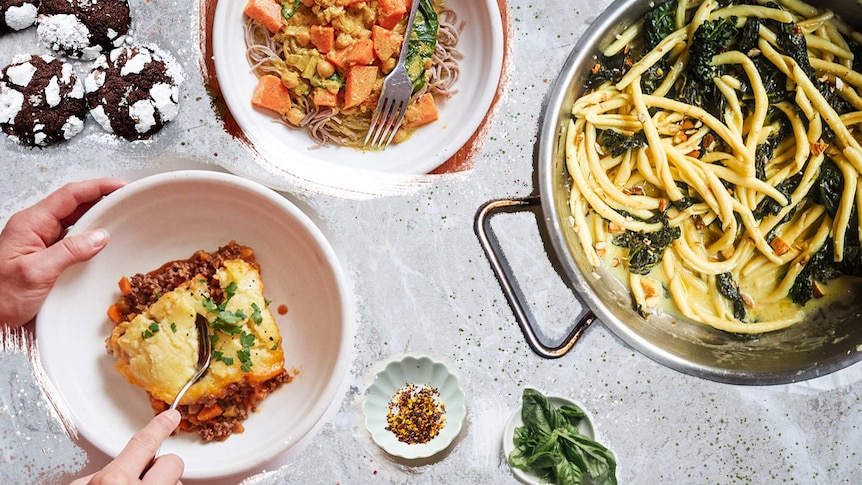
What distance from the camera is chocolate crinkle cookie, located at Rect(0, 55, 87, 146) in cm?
300

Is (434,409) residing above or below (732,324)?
below

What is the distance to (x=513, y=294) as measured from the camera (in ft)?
10.4

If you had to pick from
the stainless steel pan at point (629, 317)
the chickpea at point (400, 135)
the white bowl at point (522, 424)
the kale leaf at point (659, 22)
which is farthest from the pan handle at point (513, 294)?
the kale leaf at point (659, 22)

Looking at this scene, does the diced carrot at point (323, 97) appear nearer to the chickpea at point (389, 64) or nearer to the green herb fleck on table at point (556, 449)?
the chickpea at point (389, 64)

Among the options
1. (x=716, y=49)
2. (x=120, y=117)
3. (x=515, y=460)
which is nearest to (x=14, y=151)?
(x=120, y=117)

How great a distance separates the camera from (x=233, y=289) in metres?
2.81

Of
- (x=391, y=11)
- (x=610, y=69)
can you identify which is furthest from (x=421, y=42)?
(x=610, y=69)

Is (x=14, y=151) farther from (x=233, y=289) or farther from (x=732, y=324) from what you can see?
(x=732, y=324)

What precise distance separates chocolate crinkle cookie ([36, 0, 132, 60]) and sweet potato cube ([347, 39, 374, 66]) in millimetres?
1048

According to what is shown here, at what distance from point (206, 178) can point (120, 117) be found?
0.58 m

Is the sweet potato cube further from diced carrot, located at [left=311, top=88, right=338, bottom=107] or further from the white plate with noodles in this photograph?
the white plate with noodles

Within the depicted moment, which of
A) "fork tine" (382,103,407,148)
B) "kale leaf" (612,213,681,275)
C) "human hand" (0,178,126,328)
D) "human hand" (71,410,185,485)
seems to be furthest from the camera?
"kale leaf" (612,213,681,275)

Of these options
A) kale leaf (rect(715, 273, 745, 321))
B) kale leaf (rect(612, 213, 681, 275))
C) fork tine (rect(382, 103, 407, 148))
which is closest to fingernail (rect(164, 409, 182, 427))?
fork tine (rect(382, 103, 407, 148))

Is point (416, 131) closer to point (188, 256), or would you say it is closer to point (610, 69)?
point (610, 69)
